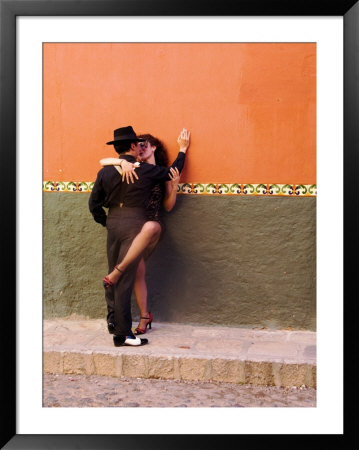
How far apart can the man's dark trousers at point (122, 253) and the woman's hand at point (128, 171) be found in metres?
0.26

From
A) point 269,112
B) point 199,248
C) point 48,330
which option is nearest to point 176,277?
point 199,248

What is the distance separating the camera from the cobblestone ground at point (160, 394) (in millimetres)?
4449

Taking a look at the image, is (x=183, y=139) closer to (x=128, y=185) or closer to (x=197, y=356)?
(x=128, y=185)

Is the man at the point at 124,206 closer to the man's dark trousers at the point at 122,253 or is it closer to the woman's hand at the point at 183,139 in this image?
the man's dark trousers at the point at 122,253

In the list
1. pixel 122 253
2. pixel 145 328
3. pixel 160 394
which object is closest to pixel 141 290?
pixel 145 328

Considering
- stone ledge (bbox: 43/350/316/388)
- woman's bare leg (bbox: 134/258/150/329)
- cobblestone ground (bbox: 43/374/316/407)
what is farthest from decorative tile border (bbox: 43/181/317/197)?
cobblestone ground (bbox: 43/374/316/407)

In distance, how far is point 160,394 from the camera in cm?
461

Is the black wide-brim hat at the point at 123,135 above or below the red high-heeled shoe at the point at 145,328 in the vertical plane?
above

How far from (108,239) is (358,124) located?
2424 mm

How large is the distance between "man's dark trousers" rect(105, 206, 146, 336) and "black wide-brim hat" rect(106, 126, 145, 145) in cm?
57

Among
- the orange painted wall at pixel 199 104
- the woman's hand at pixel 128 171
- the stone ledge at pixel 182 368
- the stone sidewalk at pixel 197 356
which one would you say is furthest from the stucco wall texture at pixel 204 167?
the stone ledge at pixel 182 368

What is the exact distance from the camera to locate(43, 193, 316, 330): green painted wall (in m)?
5.37

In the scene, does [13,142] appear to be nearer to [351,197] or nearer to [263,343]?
[351,197]

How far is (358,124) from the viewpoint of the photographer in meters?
3.72
